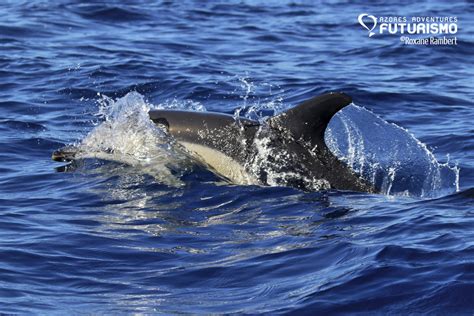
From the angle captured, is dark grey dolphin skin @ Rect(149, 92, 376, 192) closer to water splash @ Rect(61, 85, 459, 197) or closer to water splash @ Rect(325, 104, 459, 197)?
water splash @ Rect(61, 85, 459, 197)

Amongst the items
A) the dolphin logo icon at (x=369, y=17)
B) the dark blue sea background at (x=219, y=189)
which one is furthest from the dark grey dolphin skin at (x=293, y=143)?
the dolphin logo icon at (x=369, y=17)

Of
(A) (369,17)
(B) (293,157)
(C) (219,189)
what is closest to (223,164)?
(C) (219,189)

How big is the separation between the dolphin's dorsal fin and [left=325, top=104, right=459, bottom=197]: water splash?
3.67ft

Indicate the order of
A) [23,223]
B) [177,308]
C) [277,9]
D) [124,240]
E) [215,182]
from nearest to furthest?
1. [177,308]
2. [124,240]
3. [23,223]
4. [215,182]
5. [277,9]

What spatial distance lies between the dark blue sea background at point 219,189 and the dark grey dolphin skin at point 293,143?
0.81 ft

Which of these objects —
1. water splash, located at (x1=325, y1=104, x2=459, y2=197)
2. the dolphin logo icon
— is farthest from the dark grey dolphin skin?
the dolphin logo icon

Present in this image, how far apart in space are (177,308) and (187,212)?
2.65 m

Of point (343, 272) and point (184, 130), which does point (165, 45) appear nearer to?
point (184, 130)

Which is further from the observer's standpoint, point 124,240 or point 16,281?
point 124,240

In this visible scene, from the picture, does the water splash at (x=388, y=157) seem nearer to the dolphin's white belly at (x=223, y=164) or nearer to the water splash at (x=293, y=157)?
the water splash at (x=293, y=157)

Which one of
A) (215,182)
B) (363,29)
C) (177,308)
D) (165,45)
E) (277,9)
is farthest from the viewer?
(277,9)

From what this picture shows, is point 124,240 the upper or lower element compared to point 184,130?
lower

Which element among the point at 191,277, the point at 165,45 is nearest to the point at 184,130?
the point at 191,277

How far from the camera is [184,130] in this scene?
11641mm
